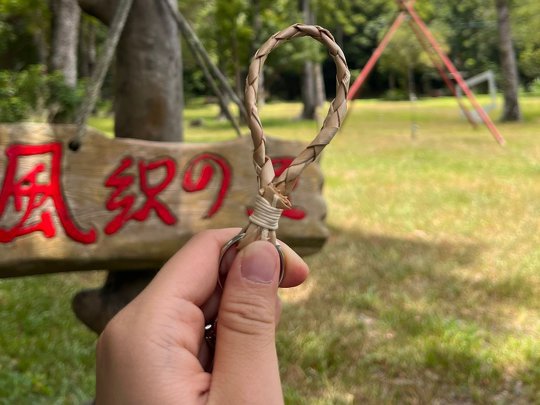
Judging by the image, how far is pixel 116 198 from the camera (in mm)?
2533

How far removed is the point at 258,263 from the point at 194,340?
184 mm

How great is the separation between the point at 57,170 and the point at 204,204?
591 millimetres

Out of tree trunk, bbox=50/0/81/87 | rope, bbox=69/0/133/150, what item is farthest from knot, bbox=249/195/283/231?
tree trunk, bbox=50/0/81/87

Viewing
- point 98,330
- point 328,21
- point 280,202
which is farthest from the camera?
point 328,21

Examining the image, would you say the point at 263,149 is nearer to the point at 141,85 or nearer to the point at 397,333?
the point at 141,85

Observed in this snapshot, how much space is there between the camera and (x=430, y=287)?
166 inches

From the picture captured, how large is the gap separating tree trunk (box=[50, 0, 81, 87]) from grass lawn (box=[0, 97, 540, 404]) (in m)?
7.29

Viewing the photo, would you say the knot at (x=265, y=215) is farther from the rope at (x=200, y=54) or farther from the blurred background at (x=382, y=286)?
the blurred background at (x=382, y=286)

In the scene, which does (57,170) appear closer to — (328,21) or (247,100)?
(247,100)

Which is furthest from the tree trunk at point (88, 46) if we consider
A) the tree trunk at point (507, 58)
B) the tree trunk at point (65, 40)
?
the tree trunk at point (507, 58)

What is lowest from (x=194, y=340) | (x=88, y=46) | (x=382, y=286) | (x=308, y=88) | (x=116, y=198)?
(x=308, y=88)

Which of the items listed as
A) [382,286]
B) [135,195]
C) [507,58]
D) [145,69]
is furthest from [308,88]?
[135,195]

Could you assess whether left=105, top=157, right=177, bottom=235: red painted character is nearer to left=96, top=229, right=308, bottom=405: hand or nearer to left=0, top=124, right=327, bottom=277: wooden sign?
left=0, top=124, right=327, bottom=277: wooden sign

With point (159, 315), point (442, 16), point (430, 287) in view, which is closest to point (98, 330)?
point (159, 315)
